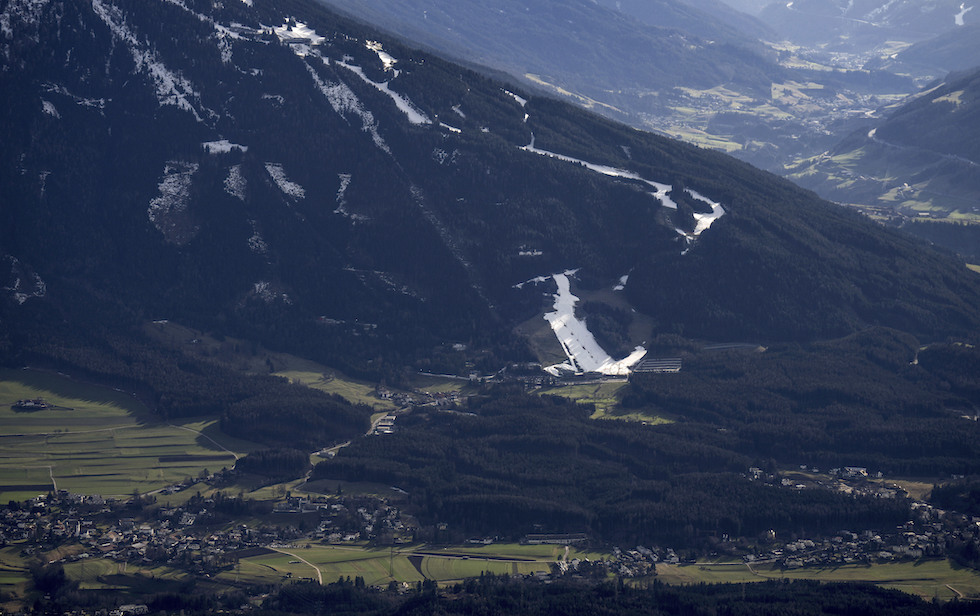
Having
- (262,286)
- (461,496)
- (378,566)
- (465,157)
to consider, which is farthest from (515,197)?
(378,566)

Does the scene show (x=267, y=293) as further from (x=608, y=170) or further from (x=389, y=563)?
(x=389, y=563)

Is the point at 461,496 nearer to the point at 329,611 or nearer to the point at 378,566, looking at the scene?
the point at 378,566

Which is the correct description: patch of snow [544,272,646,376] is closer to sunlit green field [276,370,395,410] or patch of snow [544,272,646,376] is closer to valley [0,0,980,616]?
valley [0,0,980,616]

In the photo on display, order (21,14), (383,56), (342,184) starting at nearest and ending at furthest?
(342,184) < (21,14) < (383,56)

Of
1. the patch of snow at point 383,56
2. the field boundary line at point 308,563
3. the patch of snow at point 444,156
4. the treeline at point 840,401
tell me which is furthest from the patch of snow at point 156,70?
the field boundary line at point 308,563

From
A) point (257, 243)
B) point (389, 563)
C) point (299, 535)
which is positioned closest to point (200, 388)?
point (257, 243)

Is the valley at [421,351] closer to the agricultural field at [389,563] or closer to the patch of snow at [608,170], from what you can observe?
the agricultural field at [389,563]

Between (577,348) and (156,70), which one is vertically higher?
(156,70)
